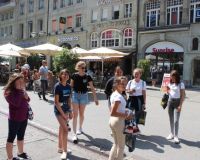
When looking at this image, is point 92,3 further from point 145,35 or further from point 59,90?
point 59,90

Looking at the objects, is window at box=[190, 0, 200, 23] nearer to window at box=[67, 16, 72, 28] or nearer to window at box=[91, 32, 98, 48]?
window at box=[91, 32, 98, 48]

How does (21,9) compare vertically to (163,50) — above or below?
above

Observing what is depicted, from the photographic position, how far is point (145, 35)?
28.7 m

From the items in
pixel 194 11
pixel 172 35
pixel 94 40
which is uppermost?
pixel 194 11

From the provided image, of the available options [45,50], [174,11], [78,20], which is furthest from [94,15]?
[45,50]

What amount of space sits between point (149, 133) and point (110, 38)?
2451 cm

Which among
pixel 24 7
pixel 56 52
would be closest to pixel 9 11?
pixel 24 7

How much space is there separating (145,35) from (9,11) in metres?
29.0

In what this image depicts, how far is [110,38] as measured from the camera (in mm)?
32094

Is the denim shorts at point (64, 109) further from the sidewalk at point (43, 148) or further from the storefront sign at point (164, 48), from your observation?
the storefront sign at point (164, 48)

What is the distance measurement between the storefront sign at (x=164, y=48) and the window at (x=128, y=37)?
2.26 metres

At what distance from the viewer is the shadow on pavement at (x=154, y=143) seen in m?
6.90

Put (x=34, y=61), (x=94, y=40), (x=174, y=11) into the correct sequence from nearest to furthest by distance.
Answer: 1. (x=174, y=11)
2. (x=94, y=40)
3. (x=34, y=61)

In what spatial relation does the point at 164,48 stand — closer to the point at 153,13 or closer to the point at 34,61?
the point at 153,13
